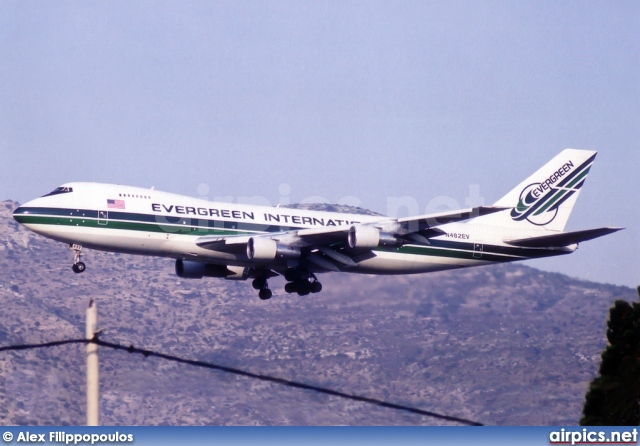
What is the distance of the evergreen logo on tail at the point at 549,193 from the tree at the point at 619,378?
21627mm

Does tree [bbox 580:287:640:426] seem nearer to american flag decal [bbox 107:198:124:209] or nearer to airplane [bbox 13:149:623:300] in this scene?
airplane [bbox 13:149:623:300]

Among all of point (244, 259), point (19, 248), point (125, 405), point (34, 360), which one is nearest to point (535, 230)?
point (244, 259)

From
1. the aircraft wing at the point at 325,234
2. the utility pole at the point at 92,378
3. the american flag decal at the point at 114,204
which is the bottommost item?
the utility pole at the point at 92,378

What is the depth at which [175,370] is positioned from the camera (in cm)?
6788

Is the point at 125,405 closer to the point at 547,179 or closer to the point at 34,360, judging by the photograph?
the point at 34,360

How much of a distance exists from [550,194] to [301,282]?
14.2 metres

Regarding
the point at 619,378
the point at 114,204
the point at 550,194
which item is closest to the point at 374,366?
the point at 550,194

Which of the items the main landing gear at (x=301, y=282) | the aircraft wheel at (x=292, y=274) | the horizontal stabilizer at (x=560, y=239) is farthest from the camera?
the main landing gear at (x=301, y=282)

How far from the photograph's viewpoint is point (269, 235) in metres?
42.3

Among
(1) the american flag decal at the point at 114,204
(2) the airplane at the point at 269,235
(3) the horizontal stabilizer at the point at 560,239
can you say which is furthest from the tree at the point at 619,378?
(1) the american flag decal at the point at 114,204

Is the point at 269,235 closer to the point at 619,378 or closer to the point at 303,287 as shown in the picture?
the point at 303,287

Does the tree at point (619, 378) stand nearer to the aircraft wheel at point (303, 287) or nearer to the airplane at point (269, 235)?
the airplane at point (269, 235)

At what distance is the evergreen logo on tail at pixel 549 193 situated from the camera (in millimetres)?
50031

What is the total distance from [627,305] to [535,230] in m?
21.4
